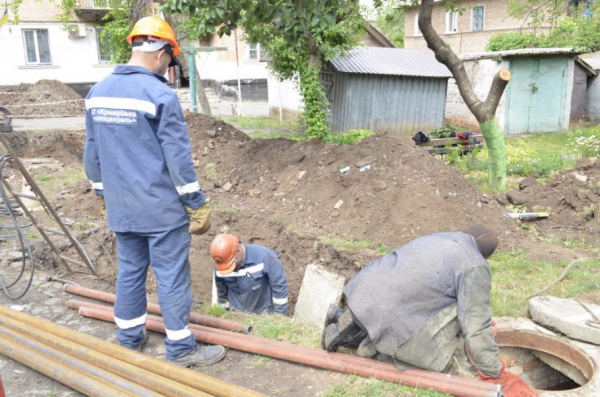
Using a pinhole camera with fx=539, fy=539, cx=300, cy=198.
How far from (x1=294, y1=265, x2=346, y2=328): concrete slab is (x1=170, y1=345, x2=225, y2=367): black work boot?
1510mm

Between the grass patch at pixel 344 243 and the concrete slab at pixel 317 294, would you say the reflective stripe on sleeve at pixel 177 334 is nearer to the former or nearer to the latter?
the concrete slab at pixel 317 294

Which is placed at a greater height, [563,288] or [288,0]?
Answer: [288,0]

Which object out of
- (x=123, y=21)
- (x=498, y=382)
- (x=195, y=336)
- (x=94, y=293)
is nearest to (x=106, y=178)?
(x=195, y=336)

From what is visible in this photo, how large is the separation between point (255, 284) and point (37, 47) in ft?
75.5

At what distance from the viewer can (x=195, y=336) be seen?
3.98 metres

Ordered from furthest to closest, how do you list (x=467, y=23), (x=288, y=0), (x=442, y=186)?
1. (x=467, y=23)
2. (x=442, y=186)
3. (x=288, y=0)

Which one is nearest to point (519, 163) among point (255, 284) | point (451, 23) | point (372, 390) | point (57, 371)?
point (255, 284)

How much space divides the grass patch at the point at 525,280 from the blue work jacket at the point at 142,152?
10.3 ft

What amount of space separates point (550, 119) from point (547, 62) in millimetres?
1743

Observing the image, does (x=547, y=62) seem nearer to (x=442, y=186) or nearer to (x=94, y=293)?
(x=442, y=186)

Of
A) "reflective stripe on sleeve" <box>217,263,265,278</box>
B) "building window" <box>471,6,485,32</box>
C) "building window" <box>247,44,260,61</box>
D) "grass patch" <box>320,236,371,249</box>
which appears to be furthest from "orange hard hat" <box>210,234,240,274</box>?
"building window" <box>471,6,485,32</box>

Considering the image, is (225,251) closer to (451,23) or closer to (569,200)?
(569,200)

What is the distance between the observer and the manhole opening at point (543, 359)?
4184 millimetres

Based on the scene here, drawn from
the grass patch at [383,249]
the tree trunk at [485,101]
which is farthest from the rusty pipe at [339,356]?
the tree trunk at [485,101]
